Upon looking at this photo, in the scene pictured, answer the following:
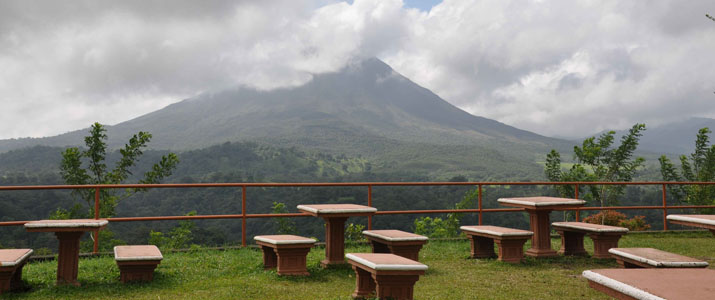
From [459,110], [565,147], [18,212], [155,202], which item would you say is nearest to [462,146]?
[565,147]

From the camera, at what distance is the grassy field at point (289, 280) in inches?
177

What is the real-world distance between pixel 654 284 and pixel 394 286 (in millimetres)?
2214

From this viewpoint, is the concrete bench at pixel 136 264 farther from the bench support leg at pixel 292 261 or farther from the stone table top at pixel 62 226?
the bench support leg at pixel 292 261

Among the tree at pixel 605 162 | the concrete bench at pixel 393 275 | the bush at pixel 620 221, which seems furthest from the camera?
the tree at pixel 605 162

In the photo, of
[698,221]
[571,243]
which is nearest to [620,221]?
[571,243]

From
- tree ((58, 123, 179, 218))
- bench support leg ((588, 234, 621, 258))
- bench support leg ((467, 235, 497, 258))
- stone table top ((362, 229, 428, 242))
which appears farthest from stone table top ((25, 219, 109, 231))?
tree ((58, 123, 179, 218))

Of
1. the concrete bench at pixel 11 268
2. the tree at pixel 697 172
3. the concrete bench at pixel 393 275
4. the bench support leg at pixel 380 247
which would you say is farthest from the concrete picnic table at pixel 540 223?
the tree at pixel 697 172

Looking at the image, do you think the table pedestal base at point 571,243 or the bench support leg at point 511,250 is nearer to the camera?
the bench support leg at point 511,250

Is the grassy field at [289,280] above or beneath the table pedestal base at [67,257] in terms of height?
beneath

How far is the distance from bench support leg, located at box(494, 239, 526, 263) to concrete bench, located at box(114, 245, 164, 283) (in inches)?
150

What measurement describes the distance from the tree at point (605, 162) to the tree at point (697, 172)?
1068 millimetres

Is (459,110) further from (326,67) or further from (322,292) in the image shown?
(322,292)

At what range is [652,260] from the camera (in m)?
4.34

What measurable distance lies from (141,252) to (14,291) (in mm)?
1087
